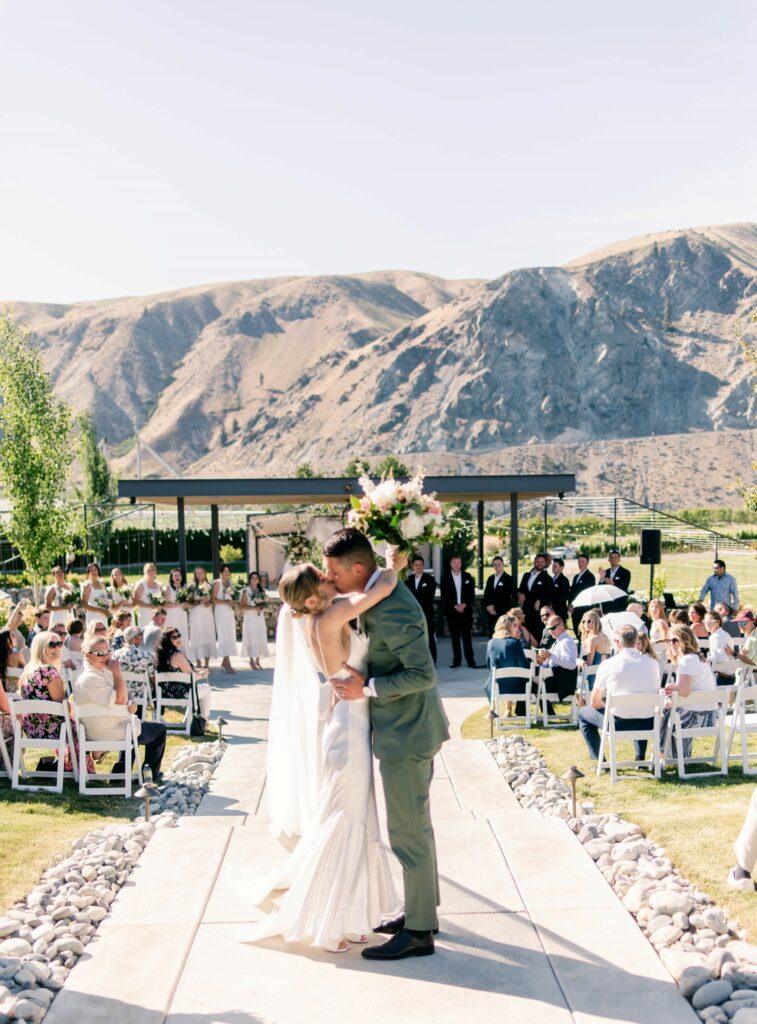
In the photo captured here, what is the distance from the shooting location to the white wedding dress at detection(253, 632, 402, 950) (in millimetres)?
4742

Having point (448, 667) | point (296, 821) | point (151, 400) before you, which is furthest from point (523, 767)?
point (151, 400)

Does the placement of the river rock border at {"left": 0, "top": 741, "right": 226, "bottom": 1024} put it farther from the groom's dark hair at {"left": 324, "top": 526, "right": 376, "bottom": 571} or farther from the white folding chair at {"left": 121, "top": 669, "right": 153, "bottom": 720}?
the white folding chair at {"left": 121, "top": 669, "right": 153, "bottom": 720}

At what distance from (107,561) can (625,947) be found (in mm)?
42567

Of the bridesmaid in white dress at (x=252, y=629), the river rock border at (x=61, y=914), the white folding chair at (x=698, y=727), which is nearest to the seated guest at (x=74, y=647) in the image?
the river rock border at (x=61, y=914)

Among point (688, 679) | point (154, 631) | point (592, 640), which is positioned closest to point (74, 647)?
point (154, 631)

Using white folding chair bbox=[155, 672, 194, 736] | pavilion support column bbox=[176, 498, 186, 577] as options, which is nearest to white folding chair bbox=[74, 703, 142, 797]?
white folding chair bbox=[155, 672, 194, 736]

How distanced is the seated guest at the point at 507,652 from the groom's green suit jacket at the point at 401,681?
6.35 metres

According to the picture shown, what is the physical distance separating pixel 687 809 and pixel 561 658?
4.50 metres

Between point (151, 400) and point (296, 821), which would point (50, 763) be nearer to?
point (296, 821)

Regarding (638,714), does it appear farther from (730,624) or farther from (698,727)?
(730,624)

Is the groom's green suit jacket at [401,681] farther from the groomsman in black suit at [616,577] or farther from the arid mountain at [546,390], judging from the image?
the arid mountain at [546,390]

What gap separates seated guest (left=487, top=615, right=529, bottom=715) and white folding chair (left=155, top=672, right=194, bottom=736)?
327 cm

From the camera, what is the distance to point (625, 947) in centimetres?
478

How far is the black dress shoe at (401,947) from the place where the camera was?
15.4 ft
